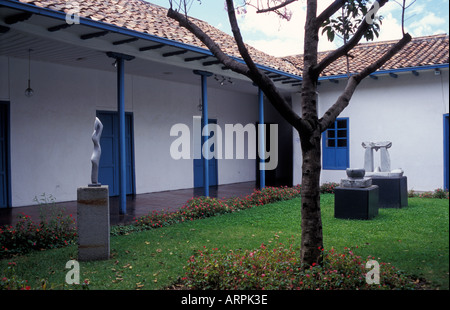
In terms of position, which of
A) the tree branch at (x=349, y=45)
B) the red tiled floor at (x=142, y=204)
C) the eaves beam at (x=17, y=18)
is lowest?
the red tiled floor at (x=142, y=204)

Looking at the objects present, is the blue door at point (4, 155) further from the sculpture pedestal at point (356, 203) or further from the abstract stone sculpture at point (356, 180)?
the abstract stone sculpture at point (356, 180)

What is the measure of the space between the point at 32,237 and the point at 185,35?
5.45 m

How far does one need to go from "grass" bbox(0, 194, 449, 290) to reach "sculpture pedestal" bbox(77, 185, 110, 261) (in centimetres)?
17

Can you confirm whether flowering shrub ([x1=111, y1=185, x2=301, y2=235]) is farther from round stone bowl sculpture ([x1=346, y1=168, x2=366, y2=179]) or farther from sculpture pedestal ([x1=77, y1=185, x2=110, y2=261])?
round stone bowl sculpture ([x1=346, y1=168, x2=366, y2=179])

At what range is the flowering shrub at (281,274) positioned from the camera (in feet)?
12.4

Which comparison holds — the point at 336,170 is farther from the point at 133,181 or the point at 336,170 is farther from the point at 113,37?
the point at 113,37

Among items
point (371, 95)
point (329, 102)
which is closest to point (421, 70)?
point (371, 95)

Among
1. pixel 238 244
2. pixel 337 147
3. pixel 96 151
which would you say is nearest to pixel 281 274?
pixel 238 244

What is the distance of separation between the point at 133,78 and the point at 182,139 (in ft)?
8.80

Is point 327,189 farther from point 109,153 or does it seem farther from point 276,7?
point 276,7

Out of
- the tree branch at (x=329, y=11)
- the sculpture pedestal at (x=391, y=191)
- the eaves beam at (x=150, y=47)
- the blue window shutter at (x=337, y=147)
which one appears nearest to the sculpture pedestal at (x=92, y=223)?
the tree branch at (x=329, y=11)

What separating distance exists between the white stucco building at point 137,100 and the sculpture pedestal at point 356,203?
425cm

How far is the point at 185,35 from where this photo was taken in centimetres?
948

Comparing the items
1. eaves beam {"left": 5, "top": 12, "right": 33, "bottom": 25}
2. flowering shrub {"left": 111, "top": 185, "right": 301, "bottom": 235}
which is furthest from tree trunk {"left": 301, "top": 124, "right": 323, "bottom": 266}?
eaves beam {"left": 5, "top": 12, "right": 33, "bottom": 25}
